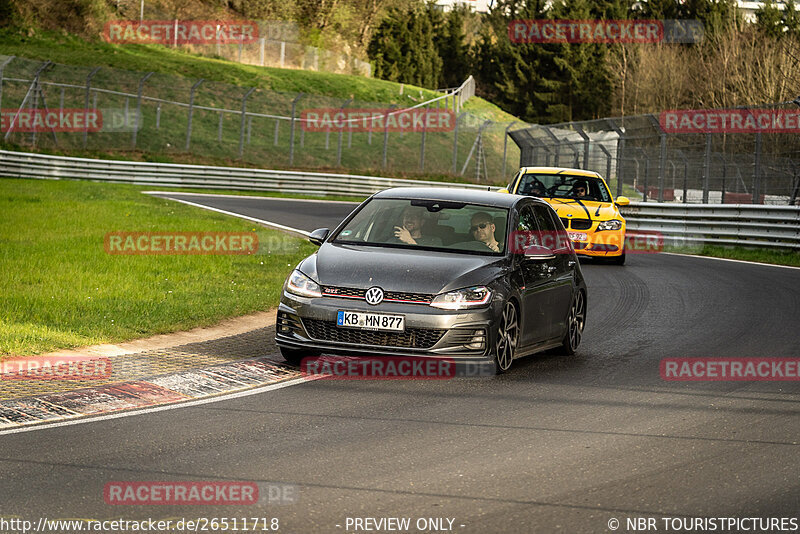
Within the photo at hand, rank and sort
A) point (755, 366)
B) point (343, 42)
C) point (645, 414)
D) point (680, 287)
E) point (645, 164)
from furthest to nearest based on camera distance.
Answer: point (343, 42)
point (645, 164)
point (680, 287)
point (755, 366)
point (645, 414)

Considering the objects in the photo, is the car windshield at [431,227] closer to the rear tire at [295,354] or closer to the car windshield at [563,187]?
the rear tire at [295,354]

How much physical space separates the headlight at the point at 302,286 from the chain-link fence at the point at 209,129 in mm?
32814

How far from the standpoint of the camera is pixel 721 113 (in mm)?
26688

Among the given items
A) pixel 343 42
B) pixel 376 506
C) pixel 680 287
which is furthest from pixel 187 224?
pixel 343 42

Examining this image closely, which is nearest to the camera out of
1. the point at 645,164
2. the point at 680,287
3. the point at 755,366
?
the point at 755,366

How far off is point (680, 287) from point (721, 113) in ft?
36.1

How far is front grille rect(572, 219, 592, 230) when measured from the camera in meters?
20.1

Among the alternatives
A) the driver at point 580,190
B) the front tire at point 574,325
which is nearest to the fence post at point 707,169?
the driver at point 580,190

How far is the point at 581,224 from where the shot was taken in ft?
65.9

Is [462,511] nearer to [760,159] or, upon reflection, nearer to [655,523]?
[655,523]

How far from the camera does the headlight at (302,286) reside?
922 centimetres
